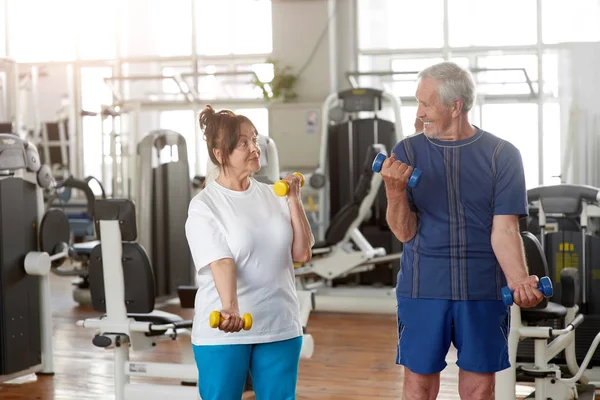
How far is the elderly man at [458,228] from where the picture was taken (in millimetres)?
2109

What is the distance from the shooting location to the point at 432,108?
6.92 feet

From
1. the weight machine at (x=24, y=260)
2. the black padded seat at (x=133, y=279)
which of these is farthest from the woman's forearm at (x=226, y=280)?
the weight machine at (x=24, y=260)

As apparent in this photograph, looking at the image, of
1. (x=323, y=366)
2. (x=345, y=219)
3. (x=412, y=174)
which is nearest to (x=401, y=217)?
(x=412, y=174)

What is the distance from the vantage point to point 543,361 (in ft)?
10.8

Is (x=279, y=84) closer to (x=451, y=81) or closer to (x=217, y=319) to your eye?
(x=451, y=81)

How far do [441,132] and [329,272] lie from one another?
3.88 metres

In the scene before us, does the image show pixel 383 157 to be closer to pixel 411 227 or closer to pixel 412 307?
pixel 411 227

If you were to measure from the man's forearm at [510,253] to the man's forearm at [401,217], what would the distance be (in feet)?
0.71

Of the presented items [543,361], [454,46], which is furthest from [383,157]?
[454,46]

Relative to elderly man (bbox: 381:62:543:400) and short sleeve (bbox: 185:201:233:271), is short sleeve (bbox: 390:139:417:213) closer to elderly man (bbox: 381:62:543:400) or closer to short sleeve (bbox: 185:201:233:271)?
elderly man (bbox: 381:62:543:400)

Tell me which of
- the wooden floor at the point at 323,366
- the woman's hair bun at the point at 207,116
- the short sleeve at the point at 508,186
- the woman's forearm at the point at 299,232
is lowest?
the wooden floor at the point at 323,366

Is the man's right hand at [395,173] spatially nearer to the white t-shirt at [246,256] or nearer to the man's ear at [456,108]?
the man's ear at [456,108]

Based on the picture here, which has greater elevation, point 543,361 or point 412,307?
point 412,307

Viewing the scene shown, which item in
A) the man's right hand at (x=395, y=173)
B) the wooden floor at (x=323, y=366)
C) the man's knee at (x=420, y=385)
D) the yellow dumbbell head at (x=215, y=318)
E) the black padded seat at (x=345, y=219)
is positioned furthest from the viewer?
the black padded seat at (x=345, y=219)
